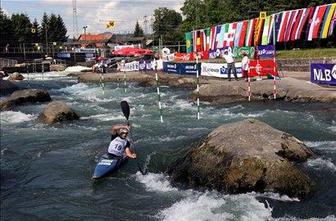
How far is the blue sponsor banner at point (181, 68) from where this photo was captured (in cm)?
3459

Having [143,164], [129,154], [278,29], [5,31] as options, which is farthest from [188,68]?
[5,31]

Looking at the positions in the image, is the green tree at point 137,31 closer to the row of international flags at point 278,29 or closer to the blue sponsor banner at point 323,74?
the row of international flags at point 278,29

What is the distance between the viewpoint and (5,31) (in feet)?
322

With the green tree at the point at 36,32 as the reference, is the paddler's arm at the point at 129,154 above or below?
below

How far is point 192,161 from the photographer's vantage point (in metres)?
11.0

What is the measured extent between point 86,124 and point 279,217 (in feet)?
40.5

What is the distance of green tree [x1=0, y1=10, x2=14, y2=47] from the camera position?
96688mm

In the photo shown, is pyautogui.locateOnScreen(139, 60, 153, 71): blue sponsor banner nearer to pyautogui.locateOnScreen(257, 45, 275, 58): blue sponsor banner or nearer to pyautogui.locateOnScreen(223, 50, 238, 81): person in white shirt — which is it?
pyautogui.locateOnScreen(257, 45, 275, 58): blue sponsor banner

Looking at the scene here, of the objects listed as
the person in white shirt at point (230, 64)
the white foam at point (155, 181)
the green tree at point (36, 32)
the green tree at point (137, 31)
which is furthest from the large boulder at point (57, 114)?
the green tree at point (137, 31)

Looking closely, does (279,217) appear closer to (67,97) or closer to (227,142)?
(227,142)

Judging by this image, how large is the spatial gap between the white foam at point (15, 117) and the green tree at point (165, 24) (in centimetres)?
8257

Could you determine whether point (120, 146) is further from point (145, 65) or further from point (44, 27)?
point (44, 27)

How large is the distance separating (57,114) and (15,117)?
11.1 ft

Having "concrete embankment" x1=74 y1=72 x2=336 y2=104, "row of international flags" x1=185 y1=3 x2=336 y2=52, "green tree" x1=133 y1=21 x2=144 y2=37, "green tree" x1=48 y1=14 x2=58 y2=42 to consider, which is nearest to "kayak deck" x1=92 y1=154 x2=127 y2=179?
"concrete embankment" x1=74 y1=72 x2=336 y2=104
